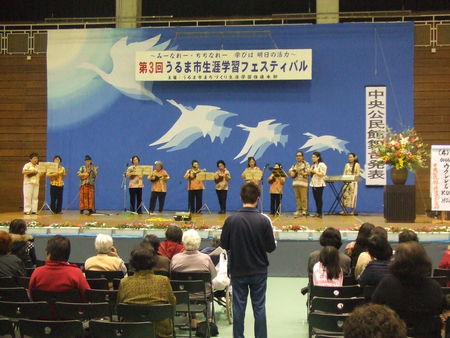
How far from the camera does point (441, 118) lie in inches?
552

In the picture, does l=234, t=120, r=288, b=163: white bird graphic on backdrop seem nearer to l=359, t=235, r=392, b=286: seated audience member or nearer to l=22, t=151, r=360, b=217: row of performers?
l=22, t=151, r=360, b=217: row of performers

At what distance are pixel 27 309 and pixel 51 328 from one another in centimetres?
40

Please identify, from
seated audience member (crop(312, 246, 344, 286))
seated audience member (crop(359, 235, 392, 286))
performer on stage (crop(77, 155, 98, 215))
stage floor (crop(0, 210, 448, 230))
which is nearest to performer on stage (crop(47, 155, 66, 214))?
stage floor (crop(0, 210, 448, 230))

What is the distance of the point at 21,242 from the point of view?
5.73 m

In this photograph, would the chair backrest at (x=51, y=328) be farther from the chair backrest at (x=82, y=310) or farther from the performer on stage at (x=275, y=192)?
the performer on stage at (x=275, y=192)

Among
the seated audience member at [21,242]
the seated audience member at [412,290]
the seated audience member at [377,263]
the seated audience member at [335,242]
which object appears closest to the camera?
the seated audience member at [412,290]

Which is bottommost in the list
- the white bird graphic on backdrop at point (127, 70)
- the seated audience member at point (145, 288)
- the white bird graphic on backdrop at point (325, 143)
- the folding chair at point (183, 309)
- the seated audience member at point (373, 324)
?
the folding chair at point (183, 309)

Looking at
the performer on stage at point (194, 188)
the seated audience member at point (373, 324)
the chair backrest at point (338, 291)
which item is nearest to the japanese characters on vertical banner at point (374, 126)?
the performer on stage at point (194, 188)

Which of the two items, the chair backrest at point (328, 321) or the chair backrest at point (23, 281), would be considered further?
the chair backrest at point (23, 281)

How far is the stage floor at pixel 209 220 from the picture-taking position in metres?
10.5

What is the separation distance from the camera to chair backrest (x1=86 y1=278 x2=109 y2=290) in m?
4.62

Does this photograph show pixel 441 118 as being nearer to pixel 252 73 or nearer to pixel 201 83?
pixel 252 73

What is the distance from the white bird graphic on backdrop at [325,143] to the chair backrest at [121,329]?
11.1m

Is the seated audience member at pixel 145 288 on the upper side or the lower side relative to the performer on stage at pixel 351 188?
lower
